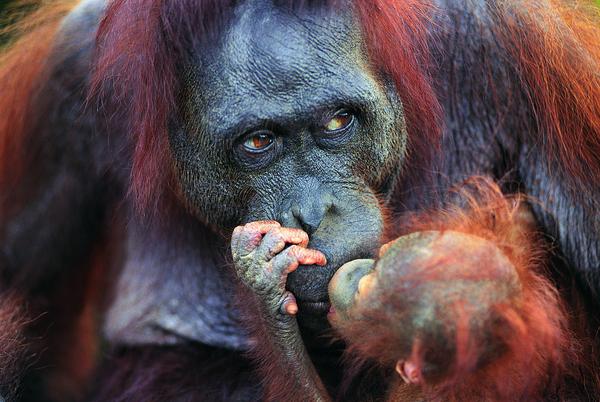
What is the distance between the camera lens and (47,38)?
10.7 feet

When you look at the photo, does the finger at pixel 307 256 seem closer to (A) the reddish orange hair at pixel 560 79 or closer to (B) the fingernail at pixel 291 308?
(B) the fingernail at pixel 291 308

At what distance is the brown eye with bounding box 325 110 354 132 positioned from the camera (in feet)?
8.01

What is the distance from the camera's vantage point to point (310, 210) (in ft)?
7.78

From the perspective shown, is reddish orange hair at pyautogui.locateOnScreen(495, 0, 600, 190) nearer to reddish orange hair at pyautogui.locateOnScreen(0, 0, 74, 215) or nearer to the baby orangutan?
the baby orangutan

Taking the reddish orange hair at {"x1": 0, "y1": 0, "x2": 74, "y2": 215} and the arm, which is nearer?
the arm

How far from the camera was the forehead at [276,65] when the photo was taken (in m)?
2.40

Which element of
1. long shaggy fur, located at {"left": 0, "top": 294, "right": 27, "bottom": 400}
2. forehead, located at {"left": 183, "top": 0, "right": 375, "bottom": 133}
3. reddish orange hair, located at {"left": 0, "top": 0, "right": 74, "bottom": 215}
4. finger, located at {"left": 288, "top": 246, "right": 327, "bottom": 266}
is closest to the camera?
finger, located at {"left": 288, "top": 246, "right": 327, "bottom": 266}

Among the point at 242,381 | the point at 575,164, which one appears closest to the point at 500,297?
the point at 575,164

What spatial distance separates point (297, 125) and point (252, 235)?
31cm

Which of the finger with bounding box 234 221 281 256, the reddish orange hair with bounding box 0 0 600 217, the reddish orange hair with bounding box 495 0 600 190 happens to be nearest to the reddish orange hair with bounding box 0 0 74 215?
the reddish orange hair with bounding box 0 0 600 217

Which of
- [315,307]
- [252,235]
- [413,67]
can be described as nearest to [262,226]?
[252,235]

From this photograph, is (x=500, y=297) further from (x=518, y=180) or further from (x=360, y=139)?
(x=518, y=180)

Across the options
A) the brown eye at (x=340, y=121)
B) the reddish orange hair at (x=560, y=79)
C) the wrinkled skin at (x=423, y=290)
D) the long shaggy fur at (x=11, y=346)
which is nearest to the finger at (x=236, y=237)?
the wrinkled skin at (x=423, y=290)

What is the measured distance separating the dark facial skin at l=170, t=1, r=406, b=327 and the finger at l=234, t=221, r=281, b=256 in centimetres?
6
